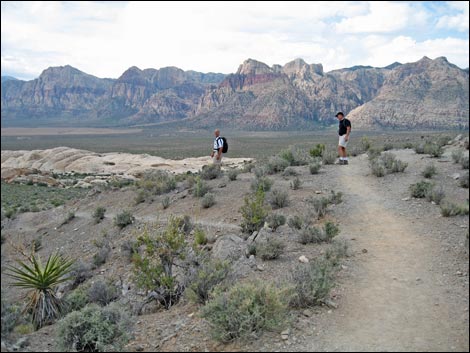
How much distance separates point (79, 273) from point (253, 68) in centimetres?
15048

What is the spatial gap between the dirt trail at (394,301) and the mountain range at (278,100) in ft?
230

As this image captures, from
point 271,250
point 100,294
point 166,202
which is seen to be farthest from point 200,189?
point 100,294

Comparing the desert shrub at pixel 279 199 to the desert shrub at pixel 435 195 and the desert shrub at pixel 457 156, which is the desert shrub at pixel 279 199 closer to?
the desert shrub at pixel 435 195

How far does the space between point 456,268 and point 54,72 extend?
21862 cm

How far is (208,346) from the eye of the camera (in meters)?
5.73

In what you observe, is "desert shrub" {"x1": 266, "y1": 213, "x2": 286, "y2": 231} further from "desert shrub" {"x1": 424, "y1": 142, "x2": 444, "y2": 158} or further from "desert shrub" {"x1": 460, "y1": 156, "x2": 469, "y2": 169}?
"desert shrub" {"x1": 424, "y1": 142, "x2": 444, "y2": 158}

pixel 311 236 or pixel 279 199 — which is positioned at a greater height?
pixel 279 199

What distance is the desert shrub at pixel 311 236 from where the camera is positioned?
396 inches

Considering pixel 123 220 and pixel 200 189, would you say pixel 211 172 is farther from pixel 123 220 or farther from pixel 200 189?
pixel 123 220

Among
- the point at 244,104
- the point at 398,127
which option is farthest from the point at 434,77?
the point at 244,104

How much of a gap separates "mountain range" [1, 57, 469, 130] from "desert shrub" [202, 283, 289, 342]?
7104 centimetres

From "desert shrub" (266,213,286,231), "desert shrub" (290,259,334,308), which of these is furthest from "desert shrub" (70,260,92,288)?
"desert shrub" (290,259,334,308)

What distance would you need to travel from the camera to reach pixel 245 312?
19.2 feet

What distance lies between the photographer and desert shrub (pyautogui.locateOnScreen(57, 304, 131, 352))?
578 cm
